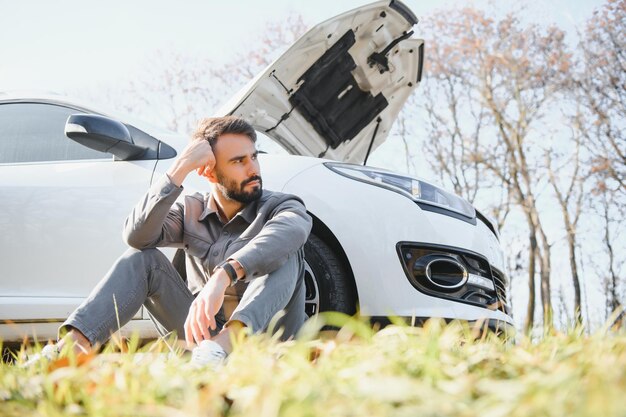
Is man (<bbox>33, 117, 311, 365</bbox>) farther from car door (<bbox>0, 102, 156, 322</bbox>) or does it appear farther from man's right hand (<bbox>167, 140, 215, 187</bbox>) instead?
car door (<bbox>0, 102, 156, 322</bbox>)

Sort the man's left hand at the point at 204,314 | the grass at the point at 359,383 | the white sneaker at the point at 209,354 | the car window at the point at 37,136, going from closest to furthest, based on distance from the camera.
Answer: the grass at the point at 359,383 < the white sneaker at the point at 209,354 < the man's left hand at the point at 204,314 < the car window at the point at 37,136

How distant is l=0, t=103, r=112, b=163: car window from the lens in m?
3.29

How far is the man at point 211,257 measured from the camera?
1972 mm

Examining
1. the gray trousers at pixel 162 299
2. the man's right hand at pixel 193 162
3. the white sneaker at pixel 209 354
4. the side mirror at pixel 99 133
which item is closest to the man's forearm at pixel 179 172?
the man's right hand at pixel 193 162

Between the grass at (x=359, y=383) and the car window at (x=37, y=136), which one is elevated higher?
the car window at (x=37, y=136)

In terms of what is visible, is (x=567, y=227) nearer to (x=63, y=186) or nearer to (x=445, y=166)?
(x=445, y=166)

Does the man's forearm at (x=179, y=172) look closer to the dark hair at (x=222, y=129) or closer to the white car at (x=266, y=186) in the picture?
the dark hair at (x=222, y=129)

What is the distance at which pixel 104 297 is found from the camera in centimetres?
213

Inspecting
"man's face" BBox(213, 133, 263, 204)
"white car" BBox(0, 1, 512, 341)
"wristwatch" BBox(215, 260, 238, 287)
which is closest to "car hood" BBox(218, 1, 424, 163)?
"white car" BBox(0, 1, 512, 341)

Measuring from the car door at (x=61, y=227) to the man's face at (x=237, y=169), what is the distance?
63 cm

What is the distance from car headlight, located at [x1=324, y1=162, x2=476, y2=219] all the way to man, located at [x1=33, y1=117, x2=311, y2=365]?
0.56m

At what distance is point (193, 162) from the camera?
8.12 feet

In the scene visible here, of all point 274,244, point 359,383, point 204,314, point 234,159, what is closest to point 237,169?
point 234,159

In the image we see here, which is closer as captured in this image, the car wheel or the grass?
the grass
